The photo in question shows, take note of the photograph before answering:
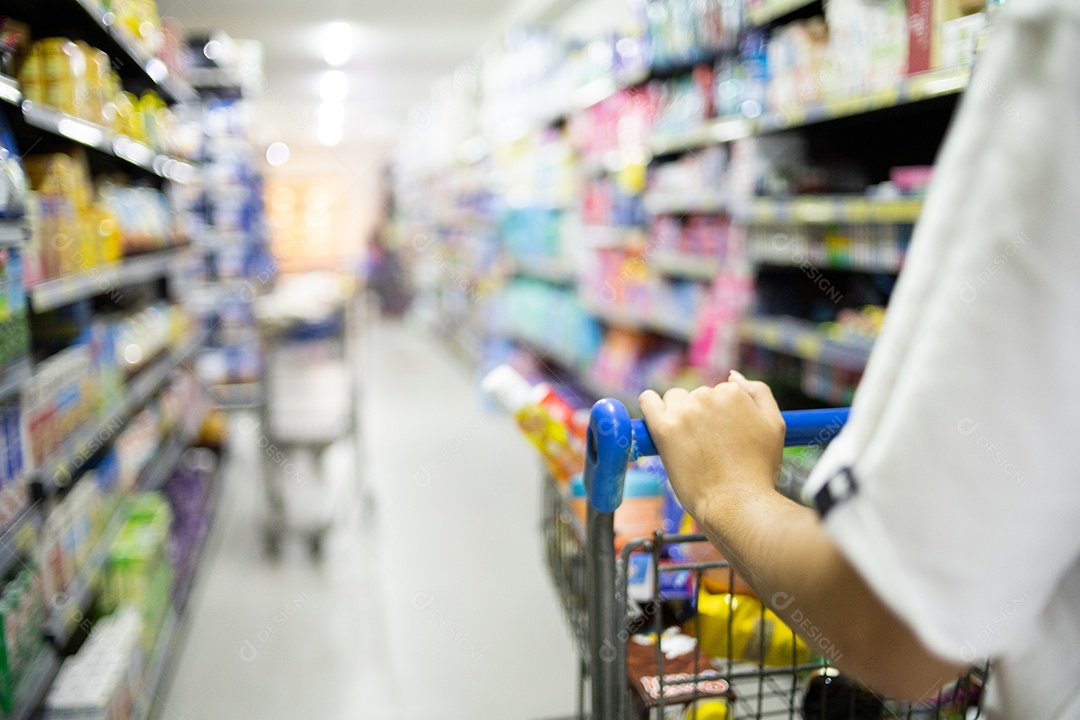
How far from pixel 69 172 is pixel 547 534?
6.66 ft

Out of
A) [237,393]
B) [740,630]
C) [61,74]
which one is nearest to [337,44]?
[237,393]

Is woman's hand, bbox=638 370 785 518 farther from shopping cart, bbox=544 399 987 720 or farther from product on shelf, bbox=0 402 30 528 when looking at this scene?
product on shelf, bbox=0 402 30 528

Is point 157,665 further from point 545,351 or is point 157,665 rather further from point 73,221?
point 545,351

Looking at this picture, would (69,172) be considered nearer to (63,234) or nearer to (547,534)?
(63,234)

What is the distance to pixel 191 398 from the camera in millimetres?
4664

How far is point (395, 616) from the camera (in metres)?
3.29

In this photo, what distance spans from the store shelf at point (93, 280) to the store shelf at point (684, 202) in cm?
248

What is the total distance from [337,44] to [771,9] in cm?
761

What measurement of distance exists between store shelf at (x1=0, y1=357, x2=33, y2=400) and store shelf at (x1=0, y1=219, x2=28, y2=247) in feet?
0.94

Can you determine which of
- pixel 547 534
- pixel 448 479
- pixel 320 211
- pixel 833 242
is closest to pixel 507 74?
pixel 448 479

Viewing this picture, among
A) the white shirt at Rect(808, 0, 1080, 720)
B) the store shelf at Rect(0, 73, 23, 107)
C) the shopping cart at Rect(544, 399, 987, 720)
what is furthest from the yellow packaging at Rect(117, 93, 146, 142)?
the white shirt at Rect(808, 0, 1080, 720)

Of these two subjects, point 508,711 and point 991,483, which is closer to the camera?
point 991,483

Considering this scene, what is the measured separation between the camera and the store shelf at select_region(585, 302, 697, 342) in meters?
4.14

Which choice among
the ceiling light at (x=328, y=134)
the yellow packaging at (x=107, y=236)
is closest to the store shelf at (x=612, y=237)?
the yellow packaging at (x=107, y=236)
